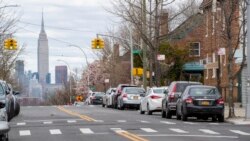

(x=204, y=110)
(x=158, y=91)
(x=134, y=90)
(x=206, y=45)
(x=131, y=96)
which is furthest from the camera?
(x=206, y=45)

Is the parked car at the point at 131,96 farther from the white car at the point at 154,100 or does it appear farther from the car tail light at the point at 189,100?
the car tail light at the point at 189,100

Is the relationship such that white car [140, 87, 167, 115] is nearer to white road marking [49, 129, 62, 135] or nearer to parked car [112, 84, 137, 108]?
parked car [112, 84, 137, 108]

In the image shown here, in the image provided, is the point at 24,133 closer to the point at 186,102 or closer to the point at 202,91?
the point at 186,102

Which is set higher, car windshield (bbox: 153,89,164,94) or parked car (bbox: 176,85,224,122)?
car windshield (bbox: 153,89,164,94)

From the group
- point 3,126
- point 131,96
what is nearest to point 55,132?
point 3,126

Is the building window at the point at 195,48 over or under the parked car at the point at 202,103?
over

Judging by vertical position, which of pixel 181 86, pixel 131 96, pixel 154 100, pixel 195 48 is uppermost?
pixel 195 48

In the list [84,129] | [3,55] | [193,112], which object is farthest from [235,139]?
[3,55]

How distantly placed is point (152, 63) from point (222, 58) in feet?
19.5

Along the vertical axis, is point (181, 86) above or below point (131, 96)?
above

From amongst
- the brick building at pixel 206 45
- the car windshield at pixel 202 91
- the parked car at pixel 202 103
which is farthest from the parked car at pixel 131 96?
the parked car at pixel 202 103

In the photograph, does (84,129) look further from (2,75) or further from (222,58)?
(2,75)

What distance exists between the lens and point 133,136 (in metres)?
19.6

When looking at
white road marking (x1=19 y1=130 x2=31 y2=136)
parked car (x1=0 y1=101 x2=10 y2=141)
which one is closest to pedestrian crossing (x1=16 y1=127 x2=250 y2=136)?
white road marking (x1=19 y1=130 x2=31 y2=136)
